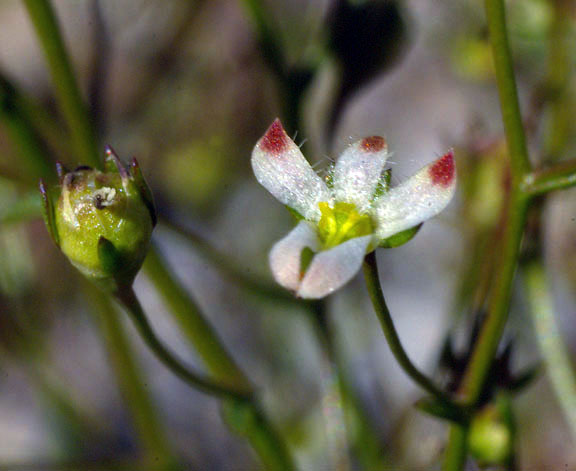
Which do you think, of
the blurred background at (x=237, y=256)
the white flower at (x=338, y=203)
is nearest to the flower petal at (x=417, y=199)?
the white flower at (x=338, y=203)

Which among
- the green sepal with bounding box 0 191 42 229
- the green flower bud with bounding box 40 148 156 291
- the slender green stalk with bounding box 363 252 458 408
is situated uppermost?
the green sepal with bounding box 0 191 42 229

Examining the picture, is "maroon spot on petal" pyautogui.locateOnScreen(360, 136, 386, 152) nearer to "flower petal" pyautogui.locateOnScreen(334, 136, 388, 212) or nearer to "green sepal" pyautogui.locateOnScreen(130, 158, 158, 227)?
"flower petal" pyautogui.locateOnScreen(334, 136, 388, 212)

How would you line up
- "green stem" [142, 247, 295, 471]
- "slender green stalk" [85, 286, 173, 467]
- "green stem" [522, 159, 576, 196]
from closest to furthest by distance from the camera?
1. "green stem" [522, 159, 576, 196]
2. "green stem" [142, 247, 295, 471]
3. "slender green stalk" [85, 286, 173, 467]

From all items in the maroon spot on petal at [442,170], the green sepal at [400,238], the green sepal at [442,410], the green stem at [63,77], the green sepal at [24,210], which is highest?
the green stem at [63,77]

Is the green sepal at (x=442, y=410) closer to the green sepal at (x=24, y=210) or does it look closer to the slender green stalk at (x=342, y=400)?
the slender green stalk at (x=342, y=400)

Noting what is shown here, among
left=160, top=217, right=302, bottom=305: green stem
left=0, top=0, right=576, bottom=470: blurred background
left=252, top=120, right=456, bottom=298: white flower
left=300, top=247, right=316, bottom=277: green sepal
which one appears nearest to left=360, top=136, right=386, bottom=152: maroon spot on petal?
left=252, top=120, right=456, bottom=298: white flower

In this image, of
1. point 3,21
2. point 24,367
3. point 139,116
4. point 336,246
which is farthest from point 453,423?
point 3,21

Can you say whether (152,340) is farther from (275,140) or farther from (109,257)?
(275,140)
